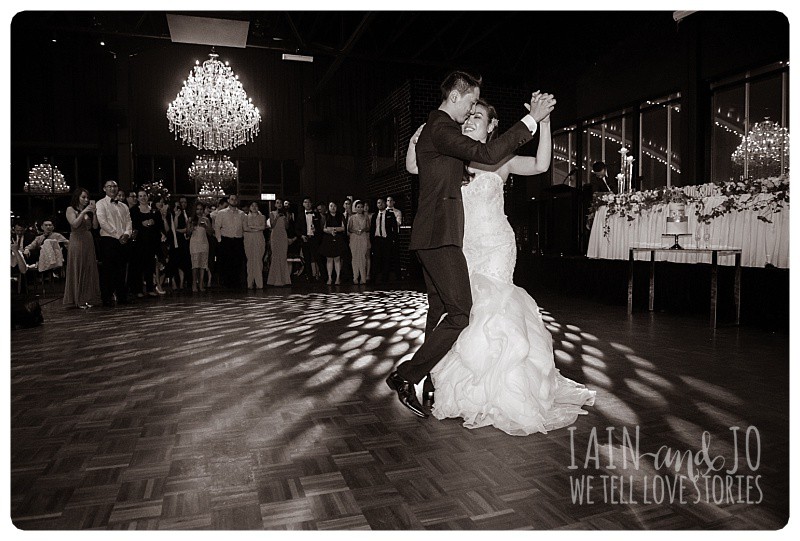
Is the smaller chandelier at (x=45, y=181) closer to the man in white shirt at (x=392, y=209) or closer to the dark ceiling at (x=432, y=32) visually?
the dark ceiling at (x=432, y=32)

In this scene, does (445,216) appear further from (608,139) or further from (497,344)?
(608,139)

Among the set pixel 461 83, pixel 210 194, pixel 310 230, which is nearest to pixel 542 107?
pixel 461 83

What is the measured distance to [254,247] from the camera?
28.1 ft

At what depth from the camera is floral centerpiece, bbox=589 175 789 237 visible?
189 inches

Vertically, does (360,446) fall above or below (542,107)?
below

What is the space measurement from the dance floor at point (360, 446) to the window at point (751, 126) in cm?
521

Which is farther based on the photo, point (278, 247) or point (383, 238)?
point (383, 238)

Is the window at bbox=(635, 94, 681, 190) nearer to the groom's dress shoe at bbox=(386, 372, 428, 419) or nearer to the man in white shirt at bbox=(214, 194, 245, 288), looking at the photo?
the man in white shirt at bbox=(214, 194, 245, 288)

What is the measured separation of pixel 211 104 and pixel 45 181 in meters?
4.87

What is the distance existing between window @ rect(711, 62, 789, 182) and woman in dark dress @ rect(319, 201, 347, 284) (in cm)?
580

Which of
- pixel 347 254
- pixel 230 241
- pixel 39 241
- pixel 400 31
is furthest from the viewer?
pixel 400 31

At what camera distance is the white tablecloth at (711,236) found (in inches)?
187

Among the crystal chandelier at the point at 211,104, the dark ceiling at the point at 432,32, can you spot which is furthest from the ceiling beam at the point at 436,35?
the crystal chandelier at the point at 211,104

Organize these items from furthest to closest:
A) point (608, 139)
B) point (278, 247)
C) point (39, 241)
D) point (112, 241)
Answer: point (608, 139) < point (278, 247) < point (39, 241) < point (112, 241)
